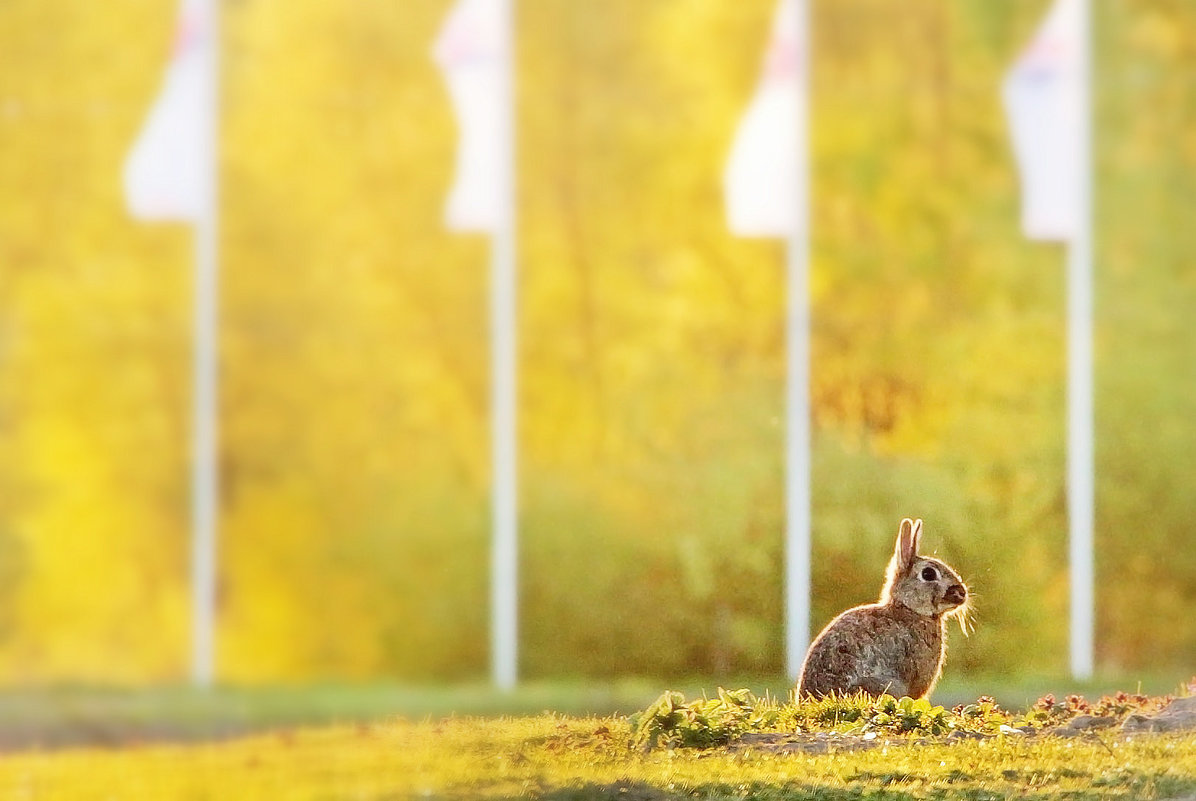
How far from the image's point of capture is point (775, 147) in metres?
7.08

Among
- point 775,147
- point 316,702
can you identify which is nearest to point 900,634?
point 775,147

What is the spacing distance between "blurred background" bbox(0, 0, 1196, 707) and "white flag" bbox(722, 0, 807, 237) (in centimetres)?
81

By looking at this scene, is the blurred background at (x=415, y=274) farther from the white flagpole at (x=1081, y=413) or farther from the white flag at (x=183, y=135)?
the white flagpole at (x=1081, y=413)

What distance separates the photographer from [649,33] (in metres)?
9.03

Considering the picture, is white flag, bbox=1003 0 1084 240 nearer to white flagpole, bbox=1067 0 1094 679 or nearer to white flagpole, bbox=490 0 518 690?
white flagpole, bbox=1067 0 1094 679

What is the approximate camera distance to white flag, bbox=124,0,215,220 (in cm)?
790

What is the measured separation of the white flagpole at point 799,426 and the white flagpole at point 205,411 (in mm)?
2988

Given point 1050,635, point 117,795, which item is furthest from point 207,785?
point 1050,635

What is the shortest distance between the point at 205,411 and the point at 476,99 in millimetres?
2091

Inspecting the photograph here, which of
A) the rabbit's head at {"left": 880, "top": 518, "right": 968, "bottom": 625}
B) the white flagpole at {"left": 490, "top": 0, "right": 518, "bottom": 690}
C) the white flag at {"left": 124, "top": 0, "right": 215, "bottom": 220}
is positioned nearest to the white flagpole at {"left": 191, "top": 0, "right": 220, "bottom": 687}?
the white flag at {"left": 124, "top": 0, "right": 215, "bottom": 220}

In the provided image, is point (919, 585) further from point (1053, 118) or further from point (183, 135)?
point (183, 135)

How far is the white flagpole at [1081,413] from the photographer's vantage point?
5727 millimetres

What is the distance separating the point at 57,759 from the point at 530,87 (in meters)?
4.26

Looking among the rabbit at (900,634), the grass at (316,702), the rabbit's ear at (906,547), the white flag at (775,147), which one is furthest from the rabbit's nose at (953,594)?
the white flag at (775,147)
